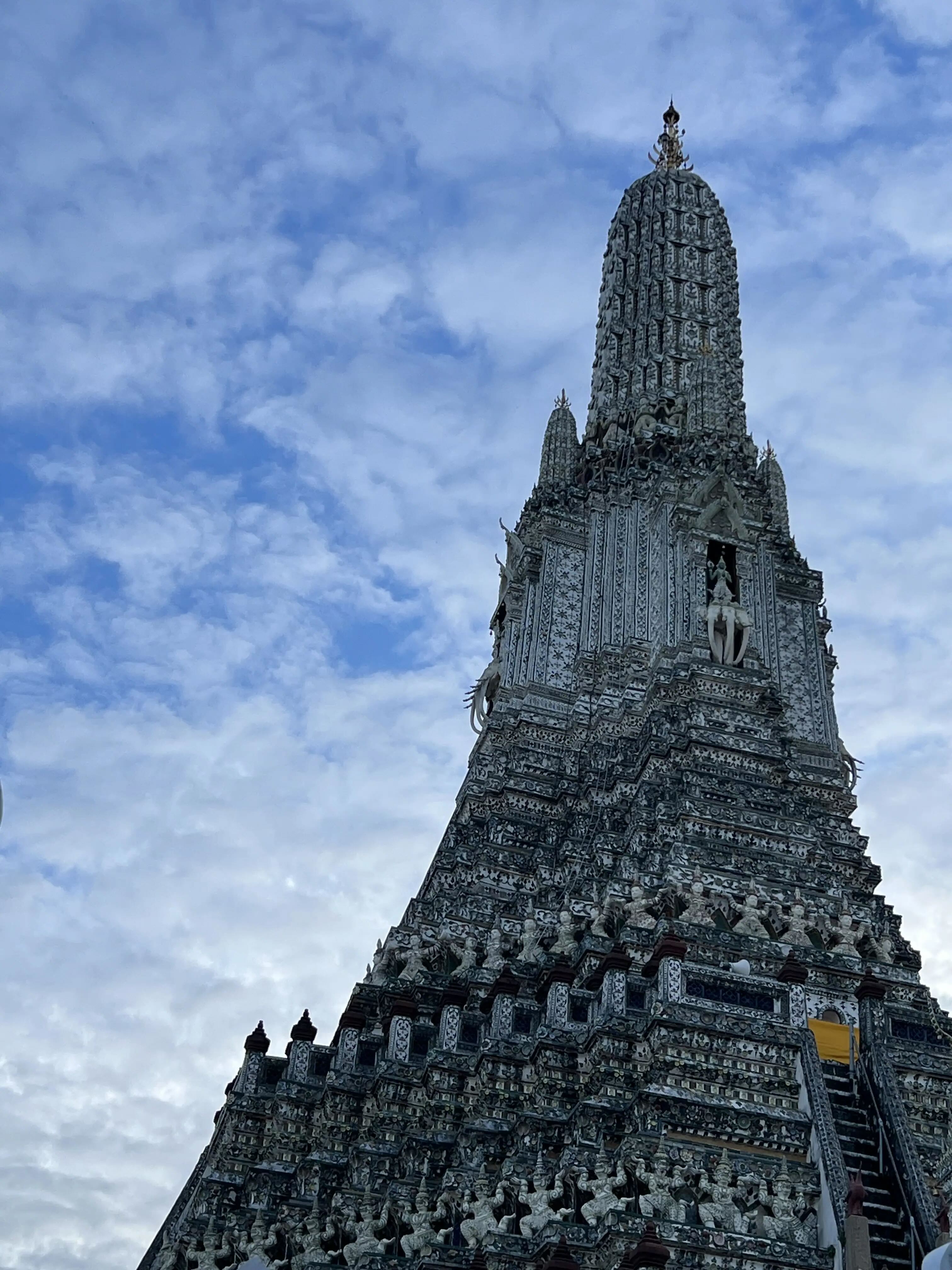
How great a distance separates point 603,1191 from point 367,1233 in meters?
4.90

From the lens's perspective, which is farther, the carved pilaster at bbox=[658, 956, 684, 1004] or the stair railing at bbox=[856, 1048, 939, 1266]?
the carved pilaster at bbox=[658, 956, 684, 1004]

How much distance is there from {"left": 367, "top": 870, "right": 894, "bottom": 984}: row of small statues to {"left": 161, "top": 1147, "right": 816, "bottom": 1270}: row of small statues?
22.4 ft

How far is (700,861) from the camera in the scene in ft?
112

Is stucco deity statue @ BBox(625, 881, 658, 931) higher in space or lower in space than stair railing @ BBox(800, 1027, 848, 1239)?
higher

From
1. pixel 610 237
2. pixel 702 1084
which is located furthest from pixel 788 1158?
pixel 610 237

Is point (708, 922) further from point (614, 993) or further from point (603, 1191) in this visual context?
point (603, 1191)

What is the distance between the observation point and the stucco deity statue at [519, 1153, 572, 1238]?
24359mm

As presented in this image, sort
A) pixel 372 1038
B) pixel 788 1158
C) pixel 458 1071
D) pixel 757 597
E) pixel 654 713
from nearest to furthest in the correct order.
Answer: pixel 788 1158, pixel 458 1071, pixel 372 1038, pixel 654 713, pixel 757 597

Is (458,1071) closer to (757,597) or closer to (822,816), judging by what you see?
(822,816)

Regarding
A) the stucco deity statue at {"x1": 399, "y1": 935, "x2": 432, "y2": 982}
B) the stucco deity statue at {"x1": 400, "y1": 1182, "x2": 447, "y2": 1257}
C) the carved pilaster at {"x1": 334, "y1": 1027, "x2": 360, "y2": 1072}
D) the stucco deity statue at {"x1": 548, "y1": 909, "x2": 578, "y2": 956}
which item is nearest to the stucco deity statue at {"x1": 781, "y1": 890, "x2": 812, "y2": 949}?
the stucco deity statue at {"x1": 548, "y1": 909, "x2": 578, "y2": 956}

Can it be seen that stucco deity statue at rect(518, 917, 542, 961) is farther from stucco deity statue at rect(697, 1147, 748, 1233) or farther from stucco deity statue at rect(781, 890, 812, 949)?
stucco deity statue at rect(697, 1147, 748, 1233)

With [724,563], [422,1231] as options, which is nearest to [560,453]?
[724,563]

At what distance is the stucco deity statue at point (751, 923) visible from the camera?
31859 mm

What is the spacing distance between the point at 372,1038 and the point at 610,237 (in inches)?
1370
